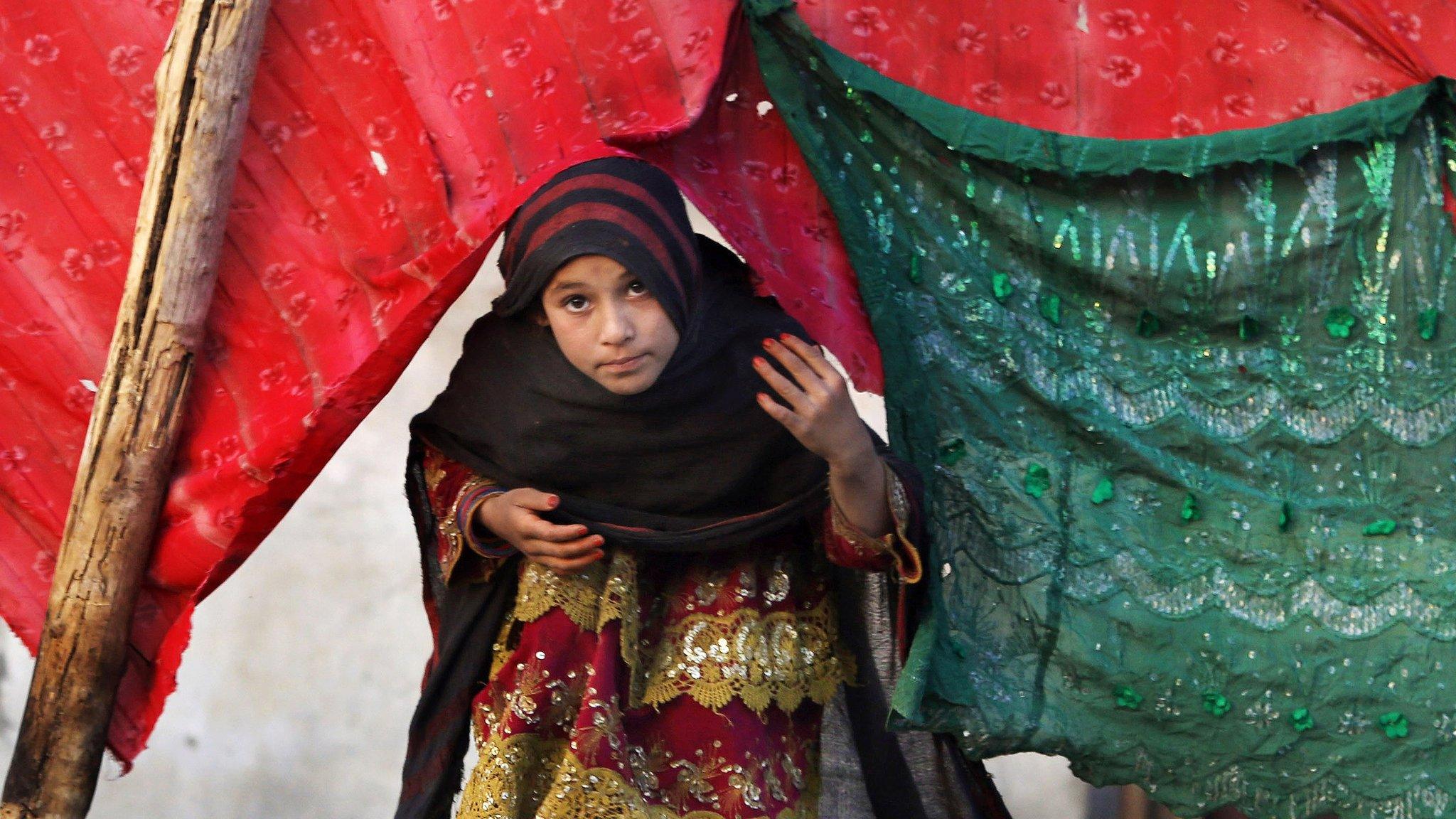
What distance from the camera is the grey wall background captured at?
341 centimetres

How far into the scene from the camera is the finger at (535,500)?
82.1 inches

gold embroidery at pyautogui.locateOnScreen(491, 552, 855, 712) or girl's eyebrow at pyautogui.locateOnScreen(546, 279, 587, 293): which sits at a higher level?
girl's eyebrow at pyautogui.locateOnScreen(546, 279, 587, 293)

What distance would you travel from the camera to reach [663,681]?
2.15 m

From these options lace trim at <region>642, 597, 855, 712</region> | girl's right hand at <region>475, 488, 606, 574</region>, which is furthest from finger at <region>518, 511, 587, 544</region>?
lace trim at <region>642, 597, 855, 712</region>

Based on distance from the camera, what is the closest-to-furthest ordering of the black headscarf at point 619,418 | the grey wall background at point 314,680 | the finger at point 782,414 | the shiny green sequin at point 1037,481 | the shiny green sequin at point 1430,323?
the finger at point 782,414
the black headscarf at point 619,418
the shiny green sequin at point 1430,323
the shiny green sequin at point 1037,481
the grey wall background at point 314,680

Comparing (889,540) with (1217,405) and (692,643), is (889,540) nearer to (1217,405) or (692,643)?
(692,643)

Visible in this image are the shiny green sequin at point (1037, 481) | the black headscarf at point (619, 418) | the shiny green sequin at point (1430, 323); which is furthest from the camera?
the shiny green sequin at point (1037, 481)

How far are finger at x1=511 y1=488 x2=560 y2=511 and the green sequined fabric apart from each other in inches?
21.5

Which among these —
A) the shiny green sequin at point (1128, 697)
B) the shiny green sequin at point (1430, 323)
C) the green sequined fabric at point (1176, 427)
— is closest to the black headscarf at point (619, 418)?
the green sequined fabric at point (1176, 427)

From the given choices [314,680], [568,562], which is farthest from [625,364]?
[314,680]

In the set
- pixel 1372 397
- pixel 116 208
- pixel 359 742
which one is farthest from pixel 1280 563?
pixel 359 742

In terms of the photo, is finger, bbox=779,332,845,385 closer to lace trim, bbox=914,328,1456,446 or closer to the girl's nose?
the girl's nose

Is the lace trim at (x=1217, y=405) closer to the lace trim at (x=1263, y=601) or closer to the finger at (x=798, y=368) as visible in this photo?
the lace trim at (x=1263, y=601)

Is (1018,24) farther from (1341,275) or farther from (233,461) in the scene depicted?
(233,461)
